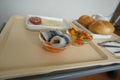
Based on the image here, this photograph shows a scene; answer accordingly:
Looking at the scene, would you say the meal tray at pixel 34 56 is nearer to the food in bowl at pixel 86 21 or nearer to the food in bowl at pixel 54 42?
the food in bowl at pixel 54 42

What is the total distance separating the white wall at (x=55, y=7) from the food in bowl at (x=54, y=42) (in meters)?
0.67

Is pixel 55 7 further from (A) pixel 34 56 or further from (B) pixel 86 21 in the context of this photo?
(A) pixel 34 56

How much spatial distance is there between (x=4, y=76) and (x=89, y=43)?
1.32ft

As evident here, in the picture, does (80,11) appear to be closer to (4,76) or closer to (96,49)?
(96,49)

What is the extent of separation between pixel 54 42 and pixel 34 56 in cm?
10

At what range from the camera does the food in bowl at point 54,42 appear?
449 mm

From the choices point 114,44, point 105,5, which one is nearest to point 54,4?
point 105,5

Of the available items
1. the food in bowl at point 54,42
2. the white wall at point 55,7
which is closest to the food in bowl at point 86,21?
the food in bowl at point 54,42

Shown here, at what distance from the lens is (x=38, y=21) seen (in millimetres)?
642

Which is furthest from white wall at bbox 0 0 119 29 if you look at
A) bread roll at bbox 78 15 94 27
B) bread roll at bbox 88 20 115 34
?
bread roll at bbox 88 20 115 34

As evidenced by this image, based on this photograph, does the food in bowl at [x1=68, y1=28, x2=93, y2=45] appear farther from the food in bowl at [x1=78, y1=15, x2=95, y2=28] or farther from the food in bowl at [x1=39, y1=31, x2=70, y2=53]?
the food in bowl at [x1=78, y1=15, x2=95, y2=28]

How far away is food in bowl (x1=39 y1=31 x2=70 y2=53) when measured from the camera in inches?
17.7

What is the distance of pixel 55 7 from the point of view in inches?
45.4

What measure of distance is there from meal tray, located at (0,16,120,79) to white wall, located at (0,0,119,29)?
0.52m
